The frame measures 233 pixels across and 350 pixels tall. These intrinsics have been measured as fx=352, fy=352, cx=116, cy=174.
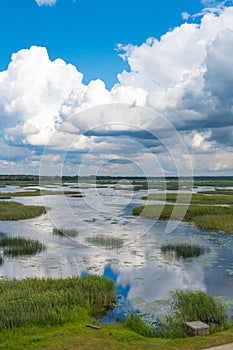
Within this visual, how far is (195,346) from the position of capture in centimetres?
1086

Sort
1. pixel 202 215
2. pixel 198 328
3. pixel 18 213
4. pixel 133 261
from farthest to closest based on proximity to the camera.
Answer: pixel 18 213, pixel 202 215, pixel 133 261, pixel 198 328

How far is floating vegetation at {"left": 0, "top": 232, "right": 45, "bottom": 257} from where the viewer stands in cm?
2488

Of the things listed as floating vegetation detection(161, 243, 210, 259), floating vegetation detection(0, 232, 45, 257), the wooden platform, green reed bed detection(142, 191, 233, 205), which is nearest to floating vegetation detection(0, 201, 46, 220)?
floating vegetation detection(0, 232, 45, 257)

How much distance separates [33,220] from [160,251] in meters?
20.4

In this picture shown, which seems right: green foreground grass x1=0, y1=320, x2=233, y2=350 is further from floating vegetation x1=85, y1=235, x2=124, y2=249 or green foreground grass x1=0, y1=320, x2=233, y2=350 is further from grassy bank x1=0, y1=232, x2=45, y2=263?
floating vegetation x1=85, y1=235, x2=124, y2=249

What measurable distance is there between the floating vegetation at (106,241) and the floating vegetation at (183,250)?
3.69 metres

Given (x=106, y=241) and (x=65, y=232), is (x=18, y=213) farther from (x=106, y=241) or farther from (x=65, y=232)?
(x=106, y=241)

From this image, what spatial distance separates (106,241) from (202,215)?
1704 cm

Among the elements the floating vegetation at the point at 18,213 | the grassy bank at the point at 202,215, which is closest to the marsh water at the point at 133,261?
the grassy bank at the point at 202,215

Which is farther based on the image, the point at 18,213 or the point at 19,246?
the point at 18,213

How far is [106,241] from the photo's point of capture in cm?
2920

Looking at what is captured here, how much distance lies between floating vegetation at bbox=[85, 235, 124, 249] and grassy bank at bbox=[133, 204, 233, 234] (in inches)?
402

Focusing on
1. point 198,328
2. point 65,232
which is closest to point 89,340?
point 198,328

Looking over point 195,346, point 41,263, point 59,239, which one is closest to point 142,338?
point 195,346
